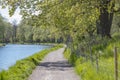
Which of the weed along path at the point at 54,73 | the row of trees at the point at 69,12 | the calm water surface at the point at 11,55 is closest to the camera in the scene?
the weed along path at the point at 54,73

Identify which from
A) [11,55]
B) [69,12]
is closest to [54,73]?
[69,12]

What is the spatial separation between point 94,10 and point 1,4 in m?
8.75

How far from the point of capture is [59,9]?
22.8 meters

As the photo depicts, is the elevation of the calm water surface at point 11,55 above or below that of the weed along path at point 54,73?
below

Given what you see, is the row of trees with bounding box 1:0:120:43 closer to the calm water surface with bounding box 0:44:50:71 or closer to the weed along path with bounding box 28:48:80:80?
the weed along path with bounding box 28:48:80:80

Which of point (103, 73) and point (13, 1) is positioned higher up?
point (13, 1)

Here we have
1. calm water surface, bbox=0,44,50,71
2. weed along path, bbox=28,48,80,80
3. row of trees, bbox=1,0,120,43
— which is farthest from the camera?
calm water surface, bbox=0,44,50,71

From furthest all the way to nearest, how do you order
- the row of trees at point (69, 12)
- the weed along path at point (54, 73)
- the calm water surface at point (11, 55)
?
1. the calm water surface at point (11, 55)
2. the row of trees at point (69, 12)
3. the weed along path at point (54, 73)

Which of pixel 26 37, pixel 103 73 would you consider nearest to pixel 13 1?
pixel 103 73

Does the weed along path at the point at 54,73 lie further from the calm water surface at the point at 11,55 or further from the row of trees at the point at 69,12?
the calm water surface at the point at 11,55

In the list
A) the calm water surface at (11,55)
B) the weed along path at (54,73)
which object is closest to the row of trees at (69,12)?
the weed along path at (54,73)

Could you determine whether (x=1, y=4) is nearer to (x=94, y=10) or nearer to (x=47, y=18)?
(x=47, y=18)

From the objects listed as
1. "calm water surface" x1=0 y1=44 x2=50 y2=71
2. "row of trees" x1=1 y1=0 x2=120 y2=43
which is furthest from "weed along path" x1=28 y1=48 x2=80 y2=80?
"calm water surface" x1=0 y1=44 x2=50 y2=71

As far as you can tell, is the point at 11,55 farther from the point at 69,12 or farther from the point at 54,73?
the point at 69,12
